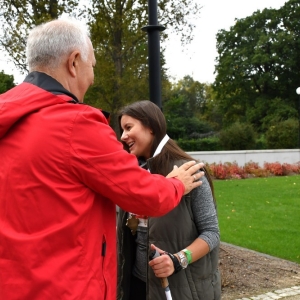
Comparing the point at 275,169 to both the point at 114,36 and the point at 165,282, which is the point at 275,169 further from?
the point at 165,282

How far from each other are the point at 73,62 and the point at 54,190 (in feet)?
1.73

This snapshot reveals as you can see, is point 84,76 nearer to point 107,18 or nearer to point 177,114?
point 107,18

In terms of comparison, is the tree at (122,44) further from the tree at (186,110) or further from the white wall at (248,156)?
the tree at (186,110)

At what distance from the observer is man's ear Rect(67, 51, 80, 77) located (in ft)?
5.97

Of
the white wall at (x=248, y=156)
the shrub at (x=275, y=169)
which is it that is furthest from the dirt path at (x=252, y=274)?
the white wall at (x=248, y=156)

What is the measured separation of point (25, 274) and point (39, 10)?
34.6 feet

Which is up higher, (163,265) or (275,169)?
(163,265)

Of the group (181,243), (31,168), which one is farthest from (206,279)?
(31,168)

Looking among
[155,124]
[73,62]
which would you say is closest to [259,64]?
[155,124]

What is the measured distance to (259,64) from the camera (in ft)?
151

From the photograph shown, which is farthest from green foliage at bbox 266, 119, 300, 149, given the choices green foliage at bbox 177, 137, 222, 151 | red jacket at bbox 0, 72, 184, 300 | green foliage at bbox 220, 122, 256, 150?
red jacket at bbox 0, 72, 184, 300

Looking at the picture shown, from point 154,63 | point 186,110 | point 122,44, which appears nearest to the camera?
point 154,63

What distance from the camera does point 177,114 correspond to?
48906mm

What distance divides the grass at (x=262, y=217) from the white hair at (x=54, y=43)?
227 inches
